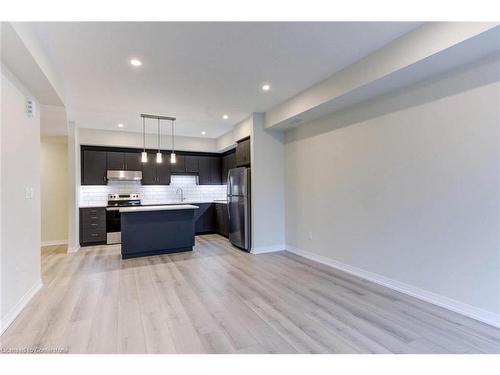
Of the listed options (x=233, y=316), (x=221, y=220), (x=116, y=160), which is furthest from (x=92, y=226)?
(x=233, y=316)

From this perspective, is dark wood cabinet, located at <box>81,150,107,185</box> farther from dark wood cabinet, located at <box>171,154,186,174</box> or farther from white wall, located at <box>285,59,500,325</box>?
white wall, located at <box>285,59,500,325</box>

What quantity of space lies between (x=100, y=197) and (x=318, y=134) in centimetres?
546

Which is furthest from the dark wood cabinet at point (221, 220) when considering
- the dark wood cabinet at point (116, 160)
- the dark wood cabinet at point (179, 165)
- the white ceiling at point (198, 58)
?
the white ceiling at point (198, 58)

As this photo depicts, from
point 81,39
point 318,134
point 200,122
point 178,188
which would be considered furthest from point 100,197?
point 318,134

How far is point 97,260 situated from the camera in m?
4.55

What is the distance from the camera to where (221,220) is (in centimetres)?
Result: 679

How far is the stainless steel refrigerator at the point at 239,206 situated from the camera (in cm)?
497

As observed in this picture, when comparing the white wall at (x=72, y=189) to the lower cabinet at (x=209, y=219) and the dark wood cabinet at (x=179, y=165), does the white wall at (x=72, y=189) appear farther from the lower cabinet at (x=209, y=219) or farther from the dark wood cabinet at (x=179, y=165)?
the lower cabinet at (x=209, y=219)

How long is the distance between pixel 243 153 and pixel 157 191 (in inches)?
119

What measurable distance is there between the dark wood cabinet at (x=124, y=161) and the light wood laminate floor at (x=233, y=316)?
298cm

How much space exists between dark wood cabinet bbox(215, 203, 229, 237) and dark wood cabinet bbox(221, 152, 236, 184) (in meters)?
0.99

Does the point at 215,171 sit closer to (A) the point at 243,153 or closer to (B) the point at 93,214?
(A) the point at 243,153
